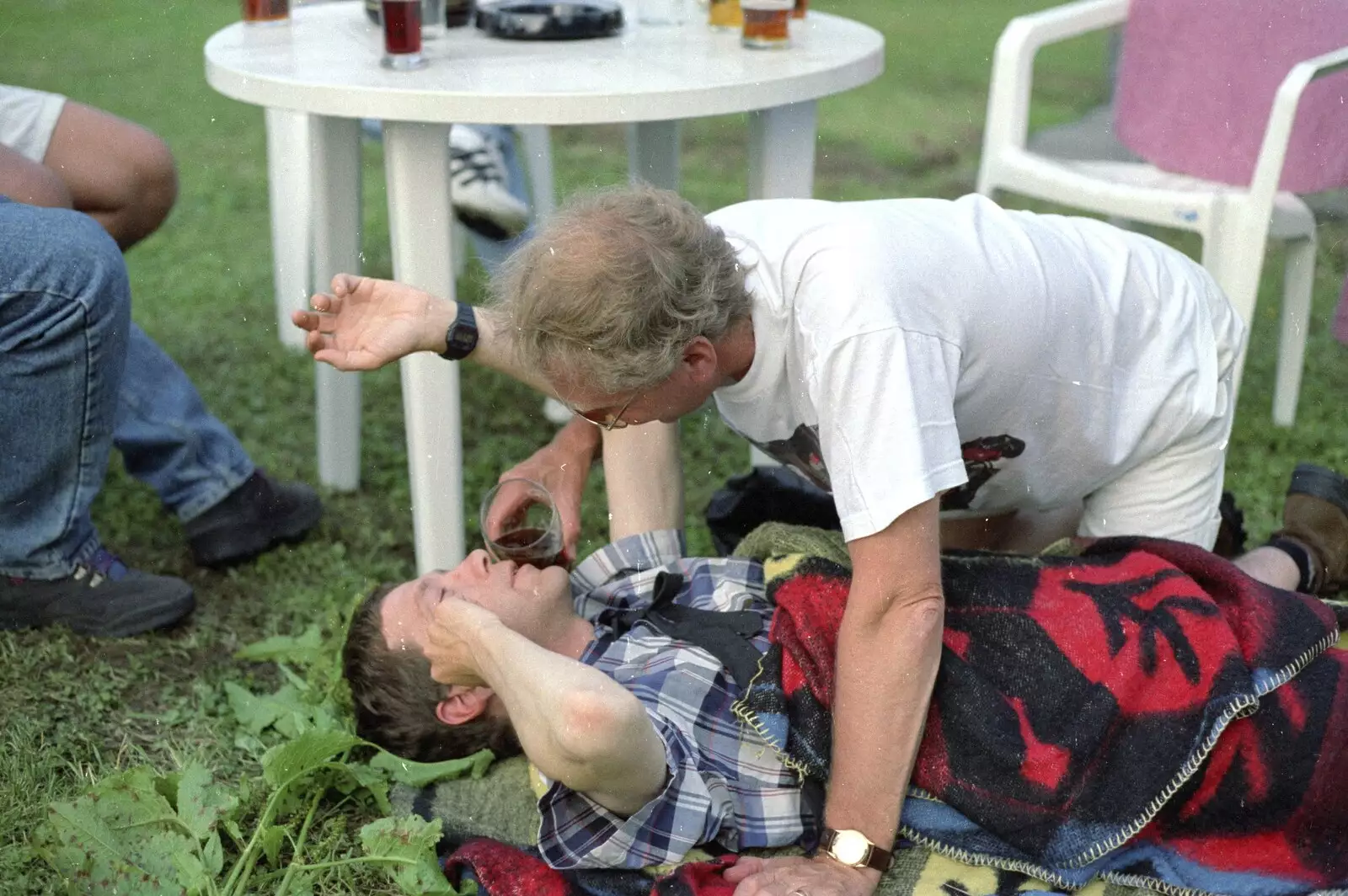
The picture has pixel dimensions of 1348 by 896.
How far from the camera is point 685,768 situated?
2.04m


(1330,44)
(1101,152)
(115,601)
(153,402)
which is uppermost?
(1330,44)

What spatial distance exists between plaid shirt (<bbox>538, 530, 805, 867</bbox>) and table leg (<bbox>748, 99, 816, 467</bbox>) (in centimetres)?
103

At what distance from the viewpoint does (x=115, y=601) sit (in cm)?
279

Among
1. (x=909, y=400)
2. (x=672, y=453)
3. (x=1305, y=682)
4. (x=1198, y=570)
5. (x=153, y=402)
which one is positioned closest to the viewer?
(x=909, y=400)

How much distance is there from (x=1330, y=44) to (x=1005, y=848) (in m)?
2.54

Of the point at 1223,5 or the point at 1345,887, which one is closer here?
the point at 1345,887

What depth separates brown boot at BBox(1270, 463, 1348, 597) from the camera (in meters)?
2.74

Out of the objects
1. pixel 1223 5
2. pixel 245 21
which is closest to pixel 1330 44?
pixel 1223 5

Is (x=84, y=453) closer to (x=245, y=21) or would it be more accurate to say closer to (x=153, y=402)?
(x=153, y=402)

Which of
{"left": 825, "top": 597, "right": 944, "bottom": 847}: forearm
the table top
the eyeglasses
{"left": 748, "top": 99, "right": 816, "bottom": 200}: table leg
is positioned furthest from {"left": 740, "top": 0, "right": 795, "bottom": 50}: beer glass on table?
{"left": 825, "top": 597, "right": 944, "bottom": 847}: forearm

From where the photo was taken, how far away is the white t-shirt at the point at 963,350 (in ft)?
5.92

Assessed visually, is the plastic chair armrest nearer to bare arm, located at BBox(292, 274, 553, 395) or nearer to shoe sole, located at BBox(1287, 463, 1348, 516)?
shoe sole, located at BBox(1287, 463, 1348, 516)

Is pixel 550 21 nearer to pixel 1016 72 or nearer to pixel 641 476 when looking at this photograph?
pixel 641 476

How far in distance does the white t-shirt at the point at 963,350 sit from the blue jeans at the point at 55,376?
121 centimetres
